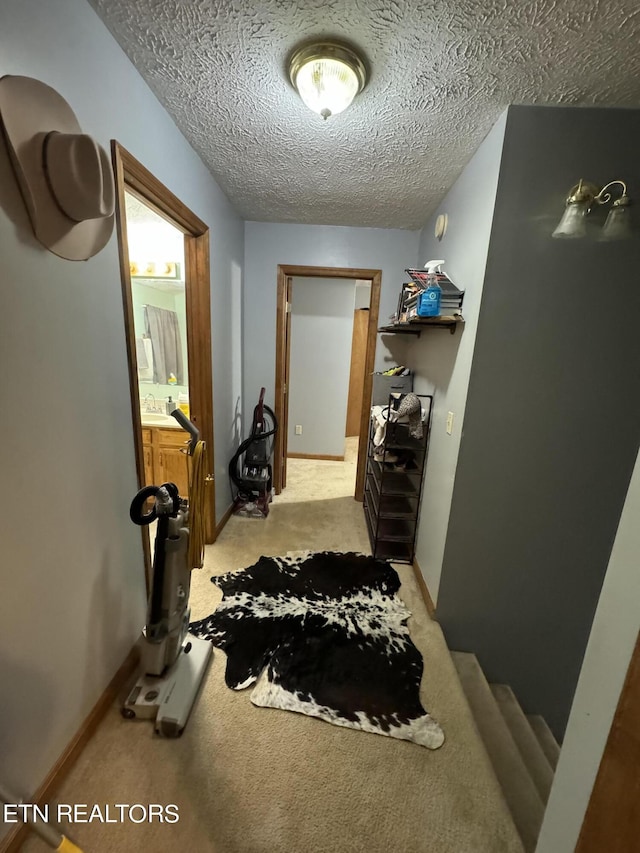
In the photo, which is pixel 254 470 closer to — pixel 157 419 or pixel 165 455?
pixel 165 455

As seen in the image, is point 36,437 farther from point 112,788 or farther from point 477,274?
point 477,274

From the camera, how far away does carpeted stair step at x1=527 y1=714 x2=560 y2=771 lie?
170 centimetres

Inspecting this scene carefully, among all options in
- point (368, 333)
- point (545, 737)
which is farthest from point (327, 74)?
point (545, 737)

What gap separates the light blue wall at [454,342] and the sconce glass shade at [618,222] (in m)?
0.41

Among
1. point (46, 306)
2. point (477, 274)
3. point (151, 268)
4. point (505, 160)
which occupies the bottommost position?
point (46, 306)

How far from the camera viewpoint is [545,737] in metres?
1.79

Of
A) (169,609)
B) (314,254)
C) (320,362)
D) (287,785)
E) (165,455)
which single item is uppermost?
(314,254)

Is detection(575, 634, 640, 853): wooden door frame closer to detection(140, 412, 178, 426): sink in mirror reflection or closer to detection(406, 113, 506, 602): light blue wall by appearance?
detection(406, 113, 506, 602): light blue wall

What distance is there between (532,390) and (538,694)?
171cm

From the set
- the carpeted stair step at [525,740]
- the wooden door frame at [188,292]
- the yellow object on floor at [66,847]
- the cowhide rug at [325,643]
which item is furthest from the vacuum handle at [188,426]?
the carpeted stair step at [525,740]

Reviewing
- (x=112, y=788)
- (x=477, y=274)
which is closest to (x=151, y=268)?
(x=477, y=274)

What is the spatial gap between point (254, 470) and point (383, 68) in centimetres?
255

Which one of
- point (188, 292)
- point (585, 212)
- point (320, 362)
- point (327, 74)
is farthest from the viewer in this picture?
point (320, 362)

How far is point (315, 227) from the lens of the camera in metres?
2.76
